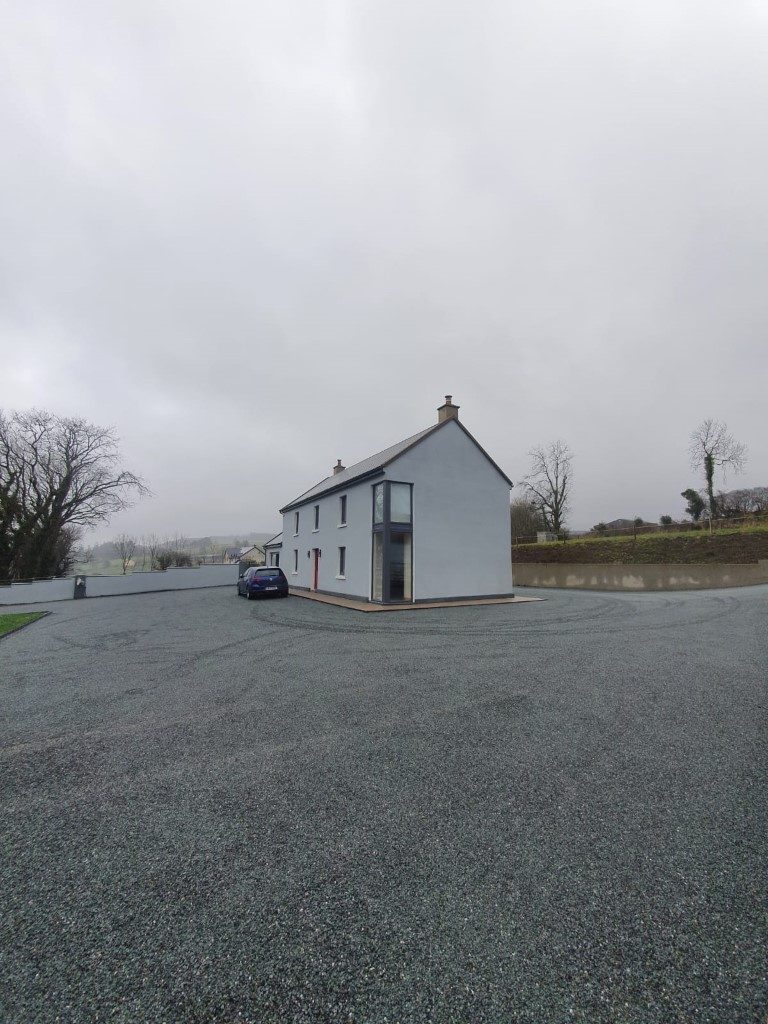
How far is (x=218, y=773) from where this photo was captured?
143 inches

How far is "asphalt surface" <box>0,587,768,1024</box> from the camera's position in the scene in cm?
175

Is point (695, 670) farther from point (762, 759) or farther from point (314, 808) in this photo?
point (314, 808)

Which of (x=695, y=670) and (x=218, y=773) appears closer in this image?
(x=218, y=773)

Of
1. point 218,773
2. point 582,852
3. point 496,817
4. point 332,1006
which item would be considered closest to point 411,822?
point 496,817

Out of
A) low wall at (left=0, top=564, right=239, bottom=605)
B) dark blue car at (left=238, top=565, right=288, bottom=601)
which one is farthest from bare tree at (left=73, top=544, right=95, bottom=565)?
dark blue car at (left=238, top=565, right=288, bottom=601)

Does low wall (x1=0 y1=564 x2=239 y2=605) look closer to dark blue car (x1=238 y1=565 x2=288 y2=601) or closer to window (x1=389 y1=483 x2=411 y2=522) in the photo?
dark blue car (x1=238 y1=565 x2=288 y2=601)

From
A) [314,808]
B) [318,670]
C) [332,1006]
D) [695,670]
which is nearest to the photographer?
[332,1006]

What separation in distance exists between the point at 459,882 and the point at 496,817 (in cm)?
67

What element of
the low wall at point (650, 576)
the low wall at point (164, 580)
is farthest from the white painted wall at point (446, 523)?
the low wall at point (164, 580)

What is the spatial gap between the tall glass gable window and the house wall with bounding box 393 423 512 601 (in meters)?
0.30

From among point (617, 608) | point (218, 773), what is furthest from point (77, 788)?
point (617, 608)

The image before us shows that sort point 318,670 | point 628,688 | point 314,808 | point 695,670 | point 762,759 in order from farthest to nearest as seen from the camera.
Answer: point 318,670, point 695,670, point 628,688, point 762,759, point 314,808

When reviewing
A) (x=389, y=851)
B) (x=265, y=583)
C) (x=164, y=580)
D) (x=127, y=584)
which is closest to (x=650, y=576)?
(x=265, y=583)

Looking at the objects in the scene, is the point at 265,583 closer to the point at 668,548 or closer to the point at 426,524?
the point at 426,524
